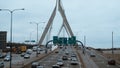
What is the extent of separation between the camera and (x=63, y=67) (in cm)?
7156

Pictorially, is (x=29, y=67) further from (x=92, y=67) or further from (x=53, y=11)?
(x=53, y=11)

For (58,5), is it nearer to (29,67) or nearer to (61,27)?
(61,27)

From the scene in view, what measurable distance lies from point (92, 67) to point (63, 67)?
8.28m

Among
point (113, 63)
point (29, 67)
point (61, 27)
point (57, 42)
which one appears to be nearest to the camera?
point (29, 67)

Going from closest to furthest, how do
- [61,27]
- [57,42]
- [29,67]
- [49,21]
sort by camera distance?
[29,67] < [57,42] < [49,21] < [61,27]

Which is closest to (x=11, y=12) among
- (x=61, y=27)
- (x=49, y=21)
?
(x=49, y=21)

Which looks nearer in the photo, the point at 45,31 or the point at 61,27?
the point at 45,31

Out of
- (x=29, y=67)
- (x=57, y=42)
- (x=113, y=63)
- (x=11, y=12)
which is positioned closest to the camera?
(x=11, y=12)

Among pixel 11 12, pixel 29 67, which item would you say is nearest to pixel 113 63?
pixel 29 67

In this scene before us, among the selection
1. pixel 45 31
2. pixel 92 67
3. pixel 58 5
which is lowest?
pixel 92 67

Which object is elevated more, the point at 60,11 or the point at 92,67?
the point at 60,11

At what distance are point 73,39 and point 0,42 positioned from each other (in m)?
29.2

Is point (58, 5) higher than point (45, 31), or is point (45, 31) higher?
point (58, 5)

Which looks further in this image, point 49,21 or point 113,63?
point 49,21
